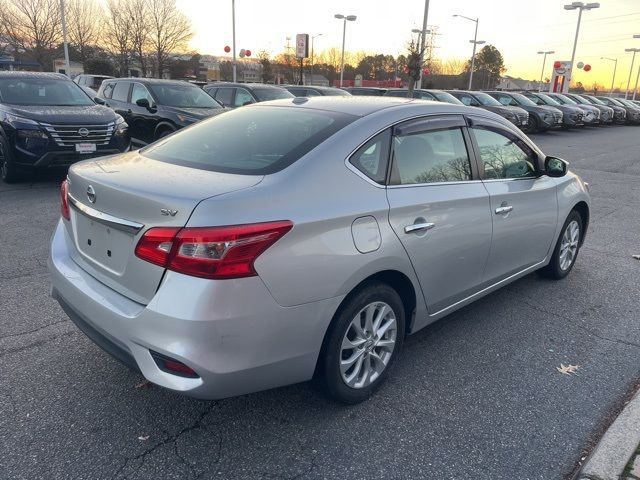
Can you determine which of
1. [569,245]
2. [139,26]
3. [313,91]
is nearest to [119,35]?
[139,26]

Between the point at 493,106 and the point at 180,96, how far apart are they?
13710 mm

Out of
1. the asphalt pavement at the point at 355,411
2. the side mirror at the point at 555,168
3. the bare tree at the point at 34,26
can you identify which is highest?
the bare tree at the point at 34,26

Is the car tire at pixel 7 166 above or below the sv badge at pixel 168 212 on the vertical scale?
below

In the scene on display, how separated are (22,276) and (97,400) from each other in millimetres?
2184

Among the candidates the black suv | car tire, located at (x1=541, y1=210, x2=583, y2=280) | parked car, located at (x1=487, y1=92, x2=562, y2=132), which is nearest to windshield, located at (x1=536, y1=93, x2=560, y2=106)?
parked car, located at (x1=487, y1=92, x2=562, y2=132)

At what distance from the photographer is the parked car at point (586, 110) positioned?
25.5 metres

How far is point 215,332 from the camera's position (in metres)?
2.20

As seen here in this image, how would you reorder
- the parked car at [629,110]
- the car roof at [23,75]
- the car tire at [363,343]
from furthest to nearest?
the parked car at [629,110] < the car roof at [23,75] < the car tire at [363,343]

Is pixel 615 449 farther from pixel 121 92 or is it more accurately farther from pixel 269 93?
pixel 269 93

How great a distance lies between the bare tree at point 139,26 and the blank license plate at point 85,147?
3944 cm

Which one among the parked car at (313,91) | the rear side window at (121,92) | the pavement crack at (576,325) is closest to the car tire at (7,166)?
the rear side window at (121,92)

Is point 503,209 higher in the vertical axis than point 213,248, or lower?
lower

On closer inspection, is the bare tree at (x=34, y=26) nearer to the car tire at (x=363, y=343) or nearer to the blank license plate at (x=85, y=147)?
the blank license plate at (x=85, y=147)

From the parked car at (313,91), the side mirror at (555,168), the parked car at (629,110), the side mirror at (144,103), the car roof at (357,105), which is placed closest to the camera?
the car roof at (357,105)
